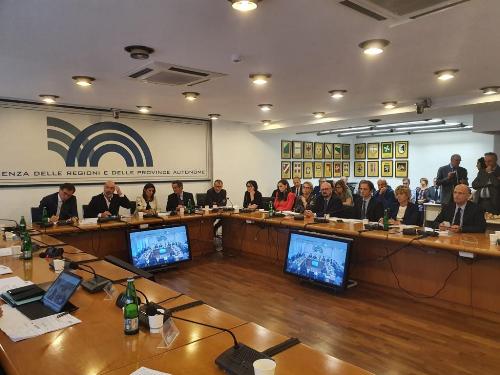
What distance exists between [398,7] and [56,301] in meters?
2.55

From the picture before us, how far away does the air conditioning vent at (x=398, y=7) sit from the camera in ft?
7.11

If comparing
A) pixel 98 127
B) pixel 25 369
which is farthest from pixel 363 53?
pixel 98 127

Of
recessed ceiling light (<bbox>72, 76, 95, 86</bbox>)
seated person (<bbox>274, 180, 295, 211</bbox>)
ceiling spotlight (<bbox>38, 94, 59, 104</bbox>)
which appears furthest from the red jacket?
ceiling spotlight (<bbox>38, 94, 59, 104</bbox>)

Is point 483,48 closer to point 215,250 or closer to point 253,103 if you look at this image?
point 253,103

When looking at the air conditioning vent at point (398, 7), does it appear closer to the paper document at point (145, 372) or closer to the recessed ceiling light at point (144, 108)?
the paper document at point (145, 372)

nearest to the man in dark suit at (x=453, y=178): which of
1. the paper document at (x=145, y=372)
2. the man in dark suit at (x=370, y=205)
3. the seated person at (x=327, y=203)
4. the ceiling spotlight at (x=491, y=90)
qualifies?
the ceiling spotlight at (x=491, y=90)

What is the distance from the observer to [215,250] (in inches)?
256

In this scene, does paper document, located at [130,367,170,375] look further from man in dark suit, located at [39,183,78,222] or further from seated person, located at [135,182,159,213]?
seated person, located at [135,182,159,213]

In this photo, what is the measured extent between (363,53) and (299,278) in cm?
266

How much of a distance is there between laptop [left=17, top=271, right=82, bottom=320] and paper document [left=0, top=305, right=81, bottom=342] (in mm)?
45

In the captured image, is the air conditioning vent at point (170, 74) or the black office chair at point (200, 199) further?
the black office chair at point (200, 199)

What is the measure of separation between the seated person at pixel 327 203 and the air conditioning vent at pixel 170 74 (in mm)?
2394

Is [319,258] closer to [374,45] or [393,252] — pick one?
[393,252]

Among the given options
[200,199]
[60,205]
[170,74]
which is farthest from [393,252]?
[60,205]
